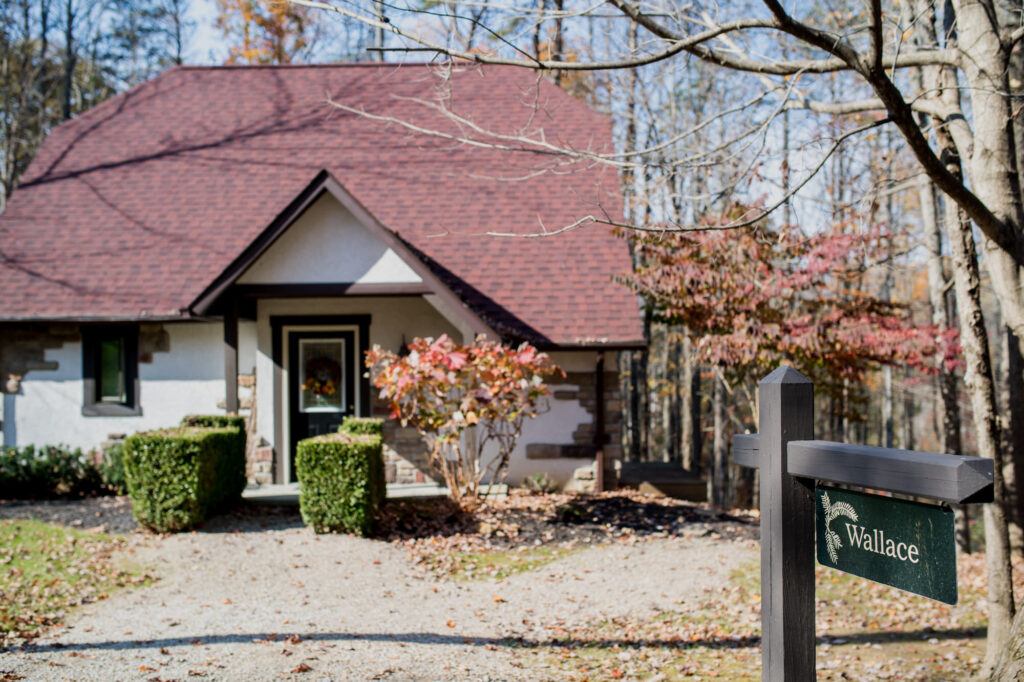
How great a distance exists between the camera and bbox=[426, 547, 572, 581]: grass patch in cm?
828

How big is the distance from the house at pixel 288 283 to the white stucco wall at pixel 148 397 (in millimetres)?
26

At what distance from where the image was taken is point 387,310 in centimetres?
1239

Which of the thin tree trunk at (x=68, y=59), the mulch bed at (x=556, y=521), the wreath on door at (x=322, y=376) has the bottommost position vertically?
the mulch bed at (x=556, y=521)

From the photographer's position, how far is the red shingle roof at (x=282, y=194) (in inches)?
490

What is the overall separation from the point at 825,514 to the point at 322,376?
1039 cm

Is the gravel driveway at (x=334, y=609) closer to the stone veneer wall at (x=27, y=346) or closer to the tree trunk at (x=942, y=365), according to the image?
the tree trunk at (x=942, y=365)

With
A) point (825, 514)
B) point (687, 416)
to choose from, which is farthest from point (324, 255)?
point (687, 416)

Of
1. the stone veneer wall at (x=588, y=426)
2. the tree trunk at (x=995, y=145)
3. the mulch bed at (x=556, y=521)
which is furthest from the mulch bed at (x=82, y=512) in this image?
the tree trunk at (x=995, y=145)

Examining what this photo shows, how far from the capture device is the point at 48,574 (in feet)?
25.2

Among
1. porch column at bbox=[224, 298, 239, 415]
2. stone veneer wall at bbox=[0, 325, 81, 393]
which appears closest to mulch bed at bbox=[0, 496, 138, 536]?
porch column at bbox=[224, 298, 239, 415]

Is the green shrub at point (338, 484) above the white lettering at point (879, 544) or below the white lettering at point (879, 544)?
below

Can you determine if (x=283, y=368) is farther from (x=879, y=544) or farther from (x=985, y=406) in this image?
(x=879, y=544)

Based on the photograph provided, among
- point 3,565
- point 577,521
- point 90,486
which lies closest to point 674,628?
point 577,521

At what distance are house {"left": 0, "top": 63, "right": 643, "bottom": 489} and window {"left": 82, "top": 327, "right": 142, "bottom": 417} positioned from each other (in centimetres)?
3
